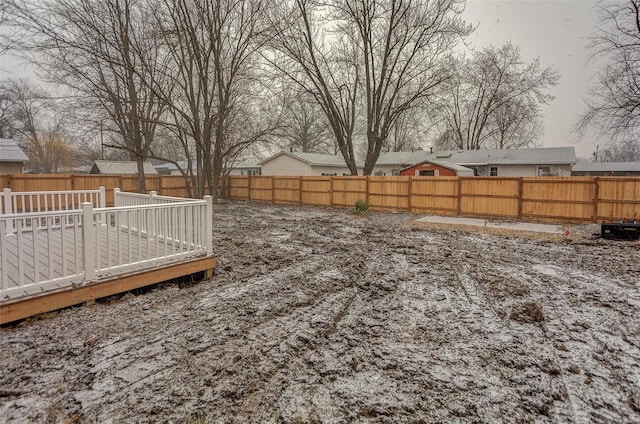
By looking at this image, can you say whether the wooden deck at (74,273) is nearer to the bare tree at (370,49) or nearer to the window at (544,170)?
the bare tree at (370,49)

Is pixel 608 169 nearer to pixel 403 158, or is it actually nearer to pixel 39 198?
pixel 403 158

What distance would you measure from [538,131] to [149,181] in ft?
109

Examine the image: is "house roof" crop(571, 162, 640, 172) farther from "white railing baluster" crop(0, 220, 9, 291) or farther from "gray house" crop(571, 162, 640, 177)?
"white railing baluster" crop(0, 220, 9, 291)

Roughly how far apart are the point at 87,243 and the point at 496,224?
1010 cm

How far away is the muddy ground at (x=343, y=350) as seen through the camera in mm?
2029

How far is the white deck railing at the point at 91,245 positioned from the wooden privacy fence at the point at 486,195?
962 centimetres

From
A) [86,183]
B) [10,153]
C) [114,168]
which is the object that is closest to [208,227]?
[86,183]

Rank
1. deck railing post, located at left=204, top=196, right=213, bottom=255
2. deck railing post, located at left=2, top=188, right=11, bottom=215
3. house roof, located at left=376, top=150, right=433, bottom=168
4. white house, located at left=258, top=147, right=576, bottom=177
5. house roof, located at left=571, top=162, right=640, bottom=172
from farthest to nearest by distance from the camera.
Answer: house roof, located at left=571, top=162, right=640, bottom=172 → house roof, located at left=376, top=150, right=433, bottom=168 → white house, located at left=258, top=147, right=576, bottom=177 → deck railing post, located at left=2, top=188, right=11, bottom=215 → deck railing post, located at left=204, top=196, right=213, bottom=255

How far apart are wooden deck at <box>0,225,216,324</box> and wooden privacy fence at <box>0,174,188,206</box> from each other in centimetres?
1055

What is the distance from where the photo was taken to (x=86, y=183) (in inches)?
575

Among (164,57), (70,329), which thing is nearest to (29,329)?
(70,329)

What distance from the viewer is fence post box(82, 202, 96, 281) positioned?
11.4ft

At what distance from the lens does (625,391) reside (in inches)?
85.5

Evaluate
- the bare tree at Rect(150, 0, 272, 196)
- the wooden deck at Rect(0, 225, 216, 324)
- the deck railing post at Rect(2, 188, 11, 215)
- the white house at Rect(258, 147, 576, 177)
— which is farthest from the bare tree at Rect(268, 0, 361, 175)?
the wooden deck at Rect(0, 225, 216, 324)
